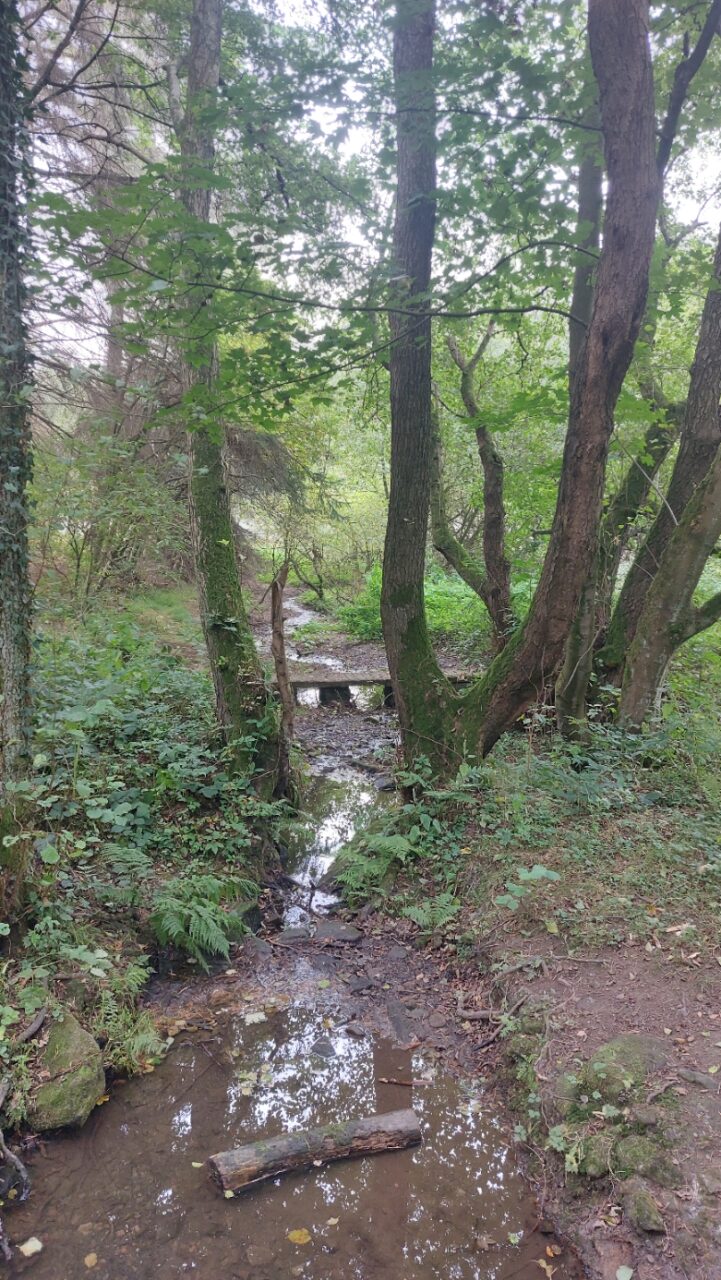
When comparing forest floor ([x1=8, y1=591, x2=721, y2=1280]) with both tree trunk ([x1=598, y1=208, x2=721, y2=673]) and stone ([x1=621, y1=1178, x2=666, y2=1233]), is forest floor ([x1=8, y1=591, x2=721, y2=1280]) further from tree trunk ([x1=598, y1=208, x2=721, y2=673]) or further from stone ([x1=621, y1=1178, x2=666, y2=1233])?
tree trunk ([x1=598, y1=208, x2=721, y2=673])

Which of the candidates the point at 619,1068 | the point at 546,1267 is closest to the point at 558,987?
the point at 619,1068

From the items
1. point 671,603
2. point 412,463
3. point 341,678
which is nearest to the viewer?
point 671,603

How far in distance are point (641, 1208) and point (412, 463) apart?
5181 mm

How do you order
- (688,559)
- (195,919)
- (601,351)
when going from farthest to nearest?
(688,559) → (601,351) → (195,919)

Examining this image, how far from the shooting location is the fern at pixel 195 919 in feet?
14.5

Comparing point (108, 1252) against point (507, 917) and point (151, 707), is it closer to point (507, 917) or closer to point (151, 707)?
point (507, 917)

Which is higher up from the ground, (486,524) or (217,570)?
(486,524)

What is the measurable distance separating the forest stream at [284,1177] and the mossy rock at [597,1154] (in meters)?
0.31

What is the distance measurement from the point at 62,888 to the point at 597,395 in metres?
5.06

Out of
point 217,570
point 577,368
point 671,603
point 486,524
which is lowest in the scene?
point 671,603

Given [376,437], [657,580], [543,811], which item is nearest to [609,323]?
[657,580]

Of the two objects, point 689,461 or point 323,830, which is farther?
point 323,830

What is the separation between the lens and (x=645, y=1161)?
268cm

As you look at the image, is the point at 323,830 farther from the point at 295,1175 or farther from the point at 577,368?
the point at 577,368
